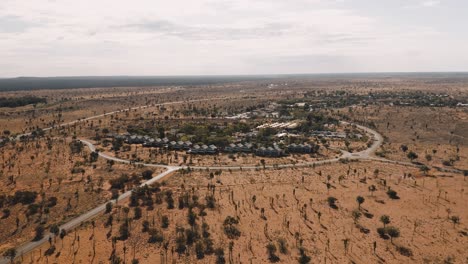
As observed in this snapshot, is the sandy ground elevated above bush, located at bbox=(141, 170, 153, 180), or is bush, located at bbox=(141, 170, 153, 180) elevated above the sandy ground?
bush, located at bbox=(141, 170, 153, 180)

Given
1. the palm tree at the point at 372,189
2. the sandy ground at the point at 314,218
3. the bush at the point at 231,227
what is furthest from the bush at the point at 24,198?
the palm tree at the point at 372,189

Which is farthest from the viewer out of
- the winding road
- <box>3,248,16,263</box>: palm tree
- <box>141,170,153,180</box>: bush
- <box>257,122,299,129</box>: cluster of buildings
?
<box>257,122,299,129</box>: cluster of buildings

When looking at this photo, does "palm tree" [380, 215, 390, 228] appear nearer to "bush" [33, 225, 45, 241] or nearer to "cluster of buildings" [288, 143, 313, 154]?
"cluster of buildings" [288, 143, 313, 154]

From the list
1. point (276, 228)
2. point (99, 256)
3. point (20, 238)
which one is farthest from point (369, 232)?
point (20, 238)

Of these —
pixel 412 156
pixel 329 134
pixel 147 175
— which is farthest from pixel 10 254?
pixel 329 134

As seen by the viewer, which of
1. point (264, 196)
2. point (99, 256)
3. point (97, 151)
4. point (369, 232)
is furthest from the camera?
point (97, 151)

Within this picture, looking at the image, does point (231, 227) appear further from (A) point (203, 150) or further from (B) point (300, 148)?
(B) point (300, 148)

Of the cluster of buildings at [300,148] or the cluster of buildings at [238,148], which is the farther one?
the cluster of buildings at [238,148]

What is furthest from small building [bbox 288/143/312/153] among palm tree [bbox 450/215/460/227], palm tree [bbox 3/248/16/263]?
palm tree [bbox 3/248/16/263]

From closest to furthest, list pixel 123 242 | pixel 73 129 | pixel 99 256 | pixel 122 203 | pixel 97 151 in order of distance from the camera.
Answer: pixel 99 256, pixel 123 242, pixel 122 203, pixel 97 151, pixel 73 129

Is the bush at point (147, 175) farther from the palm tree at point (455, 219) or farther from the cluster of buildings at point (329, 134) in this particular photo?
the cluster of buildings at point (329, 134)

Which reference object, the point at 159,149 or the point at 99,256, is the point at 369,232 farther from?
the point at 159,149
